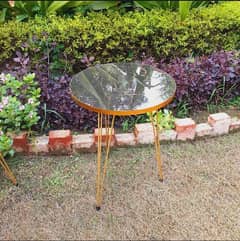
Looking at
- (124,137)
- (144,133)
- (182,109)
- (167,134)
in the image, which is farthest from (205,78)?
(124,137)

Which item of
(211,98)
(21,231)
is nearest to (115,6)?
(211,98)

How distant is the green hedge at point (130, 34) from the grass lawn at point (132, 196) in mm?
808

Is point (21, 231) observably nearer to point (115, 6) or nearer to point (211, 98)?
point (211, 98)

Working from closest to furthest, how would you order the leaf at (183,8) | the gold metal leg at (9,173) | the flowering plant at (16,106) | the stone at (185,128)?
the gold metal leg at (9,173), the flowering plant at (16,106), the stone at (185,128), the leaf at (183,8)

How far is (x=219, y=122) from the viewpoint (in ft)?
9.81

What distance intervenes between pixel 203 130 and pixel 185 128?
0.15 m

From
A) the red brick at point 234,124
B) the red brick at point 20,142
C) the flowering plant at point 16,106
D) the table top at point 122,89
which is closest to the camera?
the table top at point 122,89

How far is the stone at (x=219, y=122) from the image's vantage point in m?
2.99

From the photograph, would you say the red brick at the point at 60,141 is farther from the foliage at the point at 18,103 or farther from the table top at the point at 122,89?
the table top at the point at 122,89

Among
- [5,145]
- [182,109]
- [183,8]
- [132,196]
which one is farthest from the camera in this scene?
[183,8]

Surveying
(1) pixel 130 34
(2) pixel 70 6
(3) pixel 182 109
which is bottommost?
(3) pixel 182 109

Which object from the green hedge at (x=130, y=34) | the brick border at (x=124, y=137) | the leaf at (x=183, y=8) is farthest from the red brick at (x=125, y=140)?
the leaf at (x=183, y=8)

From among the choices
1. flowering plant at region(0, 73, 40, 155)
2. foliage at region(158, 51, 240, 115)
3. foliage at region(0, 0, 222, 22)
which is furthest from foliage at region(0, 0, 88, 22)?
foliage at region(158, 51, 240, 115)

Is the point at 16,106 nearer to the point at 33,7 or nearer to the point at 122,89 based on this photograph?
the point at 122,89
